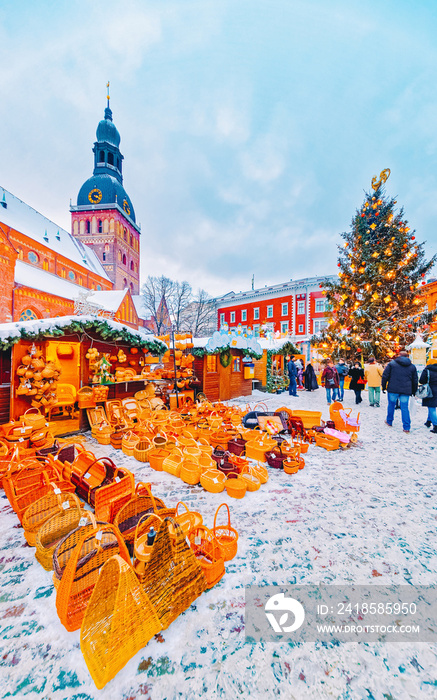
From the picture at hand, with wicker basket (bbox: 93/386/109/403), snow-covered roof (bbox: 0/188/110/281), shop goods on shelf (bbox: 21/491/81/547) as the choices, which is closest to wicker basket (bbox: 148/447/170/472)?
shop goods on shelf (bbox: 21/491/81/547)

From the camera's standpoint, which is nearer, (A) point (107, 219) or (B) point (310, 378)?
(B) point (310, 378)

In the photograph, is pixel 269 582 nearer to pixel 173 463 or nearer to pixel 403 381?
pixel 173 463

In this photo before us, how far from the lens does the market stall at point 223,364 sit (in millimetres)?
10055

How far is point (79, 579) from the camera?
1.98 meters

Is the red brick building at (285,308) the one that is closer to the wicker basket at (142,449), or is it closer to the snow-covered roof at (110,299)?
the snow-covered roof at (110,299)

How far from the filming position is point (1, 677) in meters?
1.56

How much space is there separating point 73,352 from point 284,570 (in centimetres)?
747

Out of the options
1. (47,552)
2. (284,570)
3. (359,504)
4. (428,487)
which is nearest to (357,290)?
(428,487)

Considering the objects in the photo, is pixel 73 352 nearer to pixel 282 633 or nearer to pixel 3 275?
pixel 282 633

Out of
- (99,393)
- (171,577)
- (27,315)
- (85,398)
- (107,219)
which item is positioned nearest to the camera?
(171,577)

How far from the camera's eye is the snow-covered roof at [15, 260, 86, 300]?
18.0 meters

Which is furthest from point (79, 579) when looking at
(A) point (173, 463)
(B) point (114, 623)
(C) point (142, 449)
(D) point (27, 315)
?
(D) point (27, 315)

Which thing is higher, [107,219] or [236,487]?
[107,219]

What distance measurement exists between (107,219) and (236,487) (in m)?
44.6
